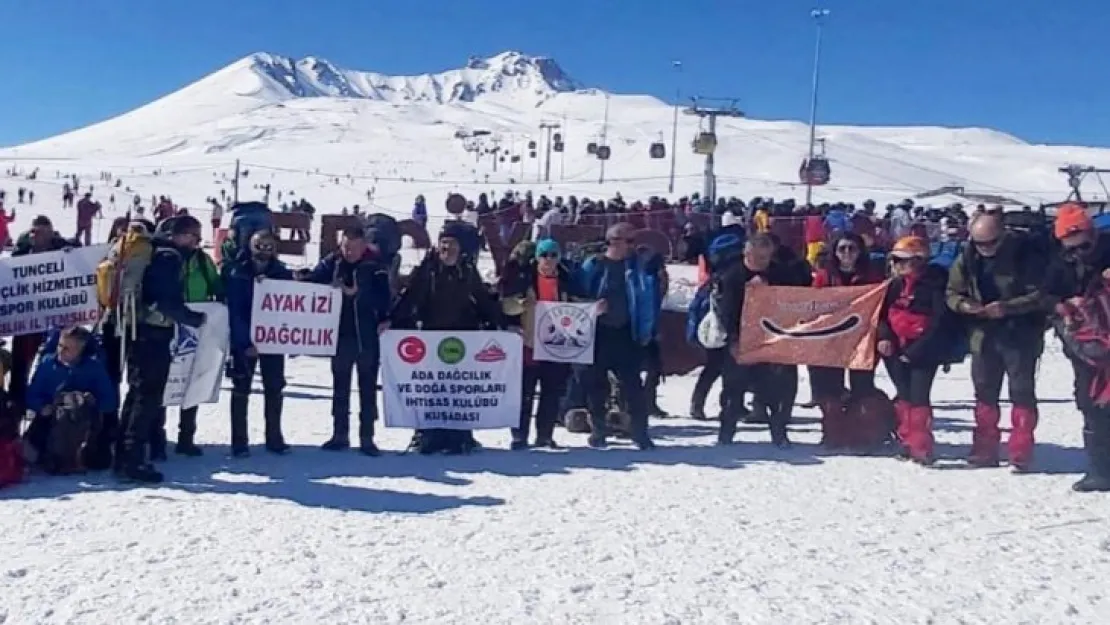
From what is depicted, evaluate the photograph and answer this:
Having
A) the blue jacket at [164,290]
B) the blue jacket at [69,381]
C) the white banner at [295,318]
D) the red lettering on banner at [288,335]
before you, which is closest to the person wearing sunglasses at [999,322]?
the white banner at [295,318]

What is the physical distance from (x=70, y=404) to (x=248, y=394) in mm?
1323

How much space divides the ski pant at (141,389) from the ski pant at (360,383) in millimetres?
1440

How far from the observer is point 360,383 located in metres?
8.70

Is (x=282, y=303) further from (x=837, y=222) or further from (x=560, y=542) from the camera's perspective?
(x=837, y=222)

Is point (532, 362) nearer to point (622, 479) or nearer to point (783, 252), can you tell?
point (622, 479)

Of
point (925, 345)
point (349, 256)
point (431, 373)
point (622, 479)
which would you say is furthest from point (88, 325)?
point (925, 345)

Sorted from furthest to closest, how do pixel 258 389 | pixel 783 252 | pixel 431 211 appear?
pixel 431 211
pixel 258 389
pixel 783 252

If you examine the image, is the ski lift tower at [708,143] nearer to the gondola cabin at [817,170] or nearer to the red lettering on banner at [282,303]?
the gondola cabin at [817,170]

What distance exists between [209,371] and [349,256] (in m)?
1.30

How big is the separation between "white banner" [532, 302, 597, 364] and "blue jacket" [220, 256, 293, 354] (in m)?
2.03

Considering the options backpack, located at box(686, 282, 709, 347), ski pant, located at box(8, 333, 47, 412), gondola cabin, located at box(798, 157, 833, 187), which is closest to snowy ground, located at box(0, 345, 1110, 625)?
ski pant, located at box(8, 333, 47, 412)

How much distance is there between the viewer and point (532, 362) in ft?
30.2

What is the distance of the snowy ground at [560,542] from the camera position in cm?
516

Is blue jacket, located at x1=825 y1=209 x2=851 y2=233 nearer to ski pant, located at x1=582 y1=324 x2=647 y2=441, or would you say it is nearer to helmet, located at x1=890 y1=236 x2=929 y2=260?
helmet, located at x1=890 y1=236 x2=929 y2=260
